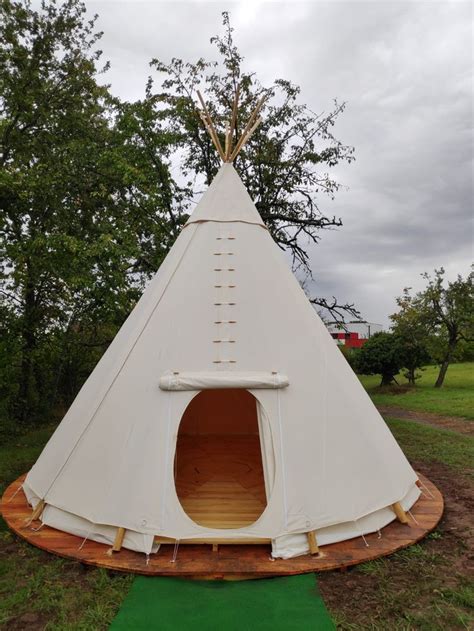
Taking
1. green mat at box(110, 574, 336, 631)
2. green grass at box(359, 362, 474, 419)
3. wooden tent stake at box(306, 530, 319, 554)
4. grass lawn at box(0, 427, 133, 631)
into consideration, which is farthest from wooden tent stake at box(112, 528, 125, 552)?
green grass at box(359, 362, 474, 419)

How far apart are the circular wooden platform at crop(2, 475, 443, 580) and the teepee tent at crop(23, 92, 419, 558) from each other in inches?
3.4

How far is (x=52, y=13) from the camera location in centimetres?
829

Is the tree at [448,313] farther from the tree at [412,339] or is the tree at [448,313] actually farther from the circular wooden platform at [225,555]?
the circular wooden platform at [225,555]

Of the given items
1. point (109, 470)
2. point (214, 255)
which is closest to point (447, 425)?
point (214, 255)

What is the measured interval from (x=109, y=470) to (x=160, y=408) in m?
0.64

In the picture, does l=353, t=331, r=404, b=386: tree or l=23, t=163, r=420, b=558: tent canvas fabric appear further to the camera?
l=353, t=331, r=404, b=386: tree

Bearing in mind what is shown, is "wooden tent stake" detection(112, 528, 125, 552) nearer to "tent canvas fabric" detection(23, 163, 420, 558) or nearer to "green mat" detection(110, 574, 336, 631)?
"tent canvas fabric" detection(23, 163, 420, 558)

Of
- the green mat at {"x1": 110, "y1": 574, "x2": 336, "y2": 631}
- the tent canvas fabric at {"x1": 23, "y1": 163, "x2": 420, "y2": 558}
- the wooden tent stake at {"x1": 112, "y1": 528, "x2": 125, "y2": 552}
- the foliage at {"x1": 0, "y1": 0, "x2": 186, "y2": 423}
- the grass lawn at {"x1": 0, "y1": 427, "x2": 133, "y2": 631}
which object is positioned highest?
the foliage at {"x1": 0, "y1": 0, "x2": 186, "y2": 423}

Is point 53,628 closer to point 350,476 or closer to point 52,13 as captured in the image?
point 350,476

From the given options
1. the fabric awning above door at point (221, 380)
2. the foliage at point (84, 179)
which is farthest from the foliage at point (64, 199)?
the fabric awning above door at point (221, 380)

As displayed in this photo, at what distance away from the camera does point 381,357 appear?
560 inches

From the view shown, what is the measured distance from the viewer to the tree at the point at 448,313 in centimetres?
1363

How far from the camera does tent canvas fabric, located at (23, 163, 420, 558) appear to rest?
3285mm

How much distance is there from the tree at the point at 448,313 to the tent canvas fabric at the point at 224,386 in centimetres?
1101
